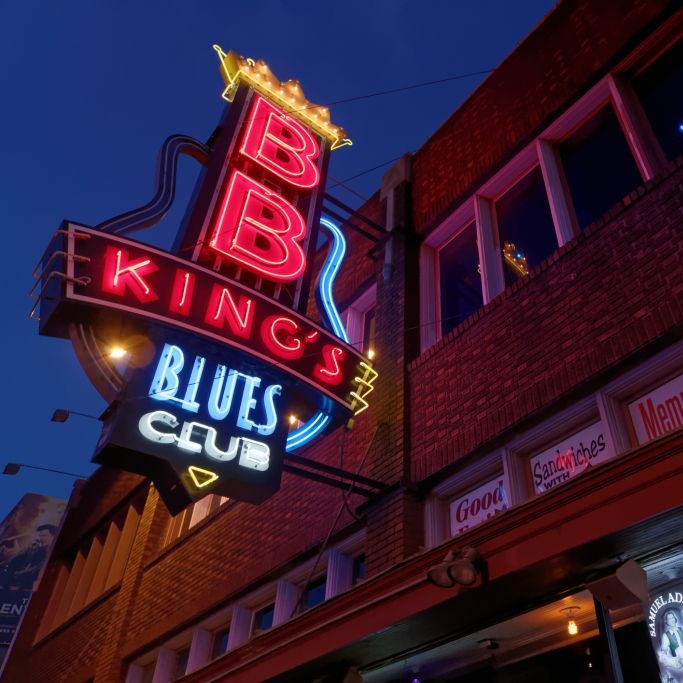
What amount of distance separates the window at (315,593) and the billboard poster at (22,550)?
14.8 metres

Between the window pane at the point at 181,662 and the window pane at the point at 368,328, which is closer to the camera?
the window pane at the point at 368,328

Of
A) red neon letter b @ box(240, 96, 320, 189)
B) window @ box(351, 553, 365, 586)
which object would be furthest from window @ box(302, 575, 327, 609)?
red neon letter b @ box(240, 96, 320, 189)

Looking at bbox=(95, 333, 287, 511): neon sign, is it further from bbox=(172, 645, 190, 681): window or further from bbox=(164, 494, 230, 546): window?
bbox=(172, 645, 190, 681): window

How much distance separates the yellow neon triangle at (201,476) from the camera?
6230 millimetres

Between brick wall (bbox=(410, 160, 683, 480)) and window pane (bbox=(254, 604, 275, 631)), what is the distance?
9.69 feet

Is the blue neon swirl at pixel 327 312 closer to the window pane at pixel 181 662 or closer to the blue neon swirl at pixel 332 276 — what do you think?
the blue neon swirl at pixel 332 276

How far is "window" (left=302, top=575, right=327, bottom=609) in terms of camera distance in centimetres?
787

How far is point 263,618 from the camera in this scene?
873cm

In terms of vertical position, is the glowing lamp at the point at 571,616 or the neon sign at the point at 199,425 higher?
the neon sign at the point at 199,425

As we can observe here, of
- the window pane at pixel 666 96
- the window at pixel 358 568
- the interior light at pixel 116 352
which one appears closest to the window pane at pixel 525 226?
the window pane at pixel 666 96

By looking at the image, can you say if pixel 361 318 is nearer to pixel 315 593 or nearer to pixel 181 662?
pixel 315 593

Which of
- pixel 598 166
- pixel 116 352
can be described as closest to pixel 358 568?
pixel 116 352

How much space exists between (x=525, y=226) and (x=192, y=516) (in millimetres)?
7168

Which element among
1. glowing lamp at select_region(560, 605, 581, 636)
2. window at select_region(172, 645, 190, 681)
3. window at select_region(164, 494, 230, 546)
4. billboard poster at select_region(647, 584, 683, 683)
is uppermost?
window at select_region(164, 494, 230, 546)
